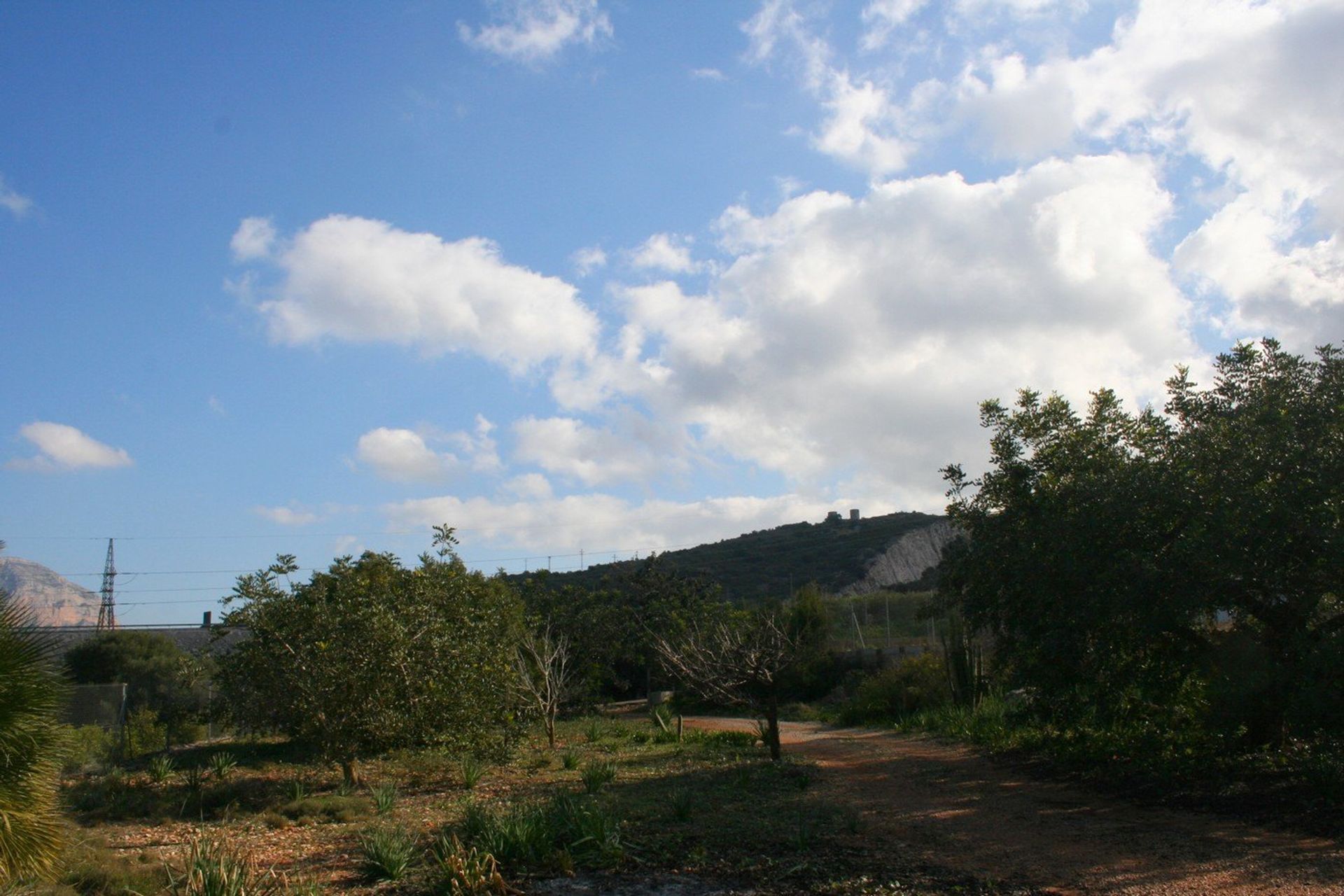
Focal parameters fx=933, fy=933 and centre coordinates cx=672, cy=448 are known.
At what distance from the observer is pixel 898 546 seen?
Result: 5584 cm

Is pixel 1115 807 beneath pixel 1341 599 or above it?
beneath

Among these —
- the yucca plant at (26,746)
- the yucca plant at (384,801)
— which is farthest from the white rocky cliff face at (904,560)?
the yucca plant at (26,746)

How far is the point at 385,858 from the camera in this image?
7.72 metres

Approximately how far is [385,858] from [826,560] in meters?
50.9

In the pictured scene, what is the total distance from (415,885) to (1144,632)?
8.13 m

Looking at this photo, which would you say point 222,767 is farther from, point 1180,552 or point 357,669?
point 1180,552

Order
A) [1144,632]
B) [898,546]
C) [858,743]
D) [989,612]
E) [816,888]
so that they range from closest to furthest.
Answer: [816,888] → [1144,632] → [989,612] → [858,743] → [898,546]

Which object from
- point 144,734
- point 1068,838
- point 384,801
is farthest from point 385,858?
point 144,734

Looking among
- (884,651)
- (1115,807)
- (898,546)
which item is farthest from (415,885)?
(898,546)

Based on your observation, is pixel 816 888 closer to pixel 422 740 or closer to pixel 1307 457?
pixel 1307 457

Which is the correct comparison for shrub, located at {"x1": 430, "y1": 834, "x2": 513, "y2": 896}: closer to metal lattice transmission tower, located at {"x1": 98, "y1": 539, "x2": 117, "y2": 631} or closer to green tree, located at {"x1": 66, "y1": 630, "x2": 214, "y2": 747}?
green tree, located at {"x1": 66, "y1": 630, "x2": 214, "y2": 747}

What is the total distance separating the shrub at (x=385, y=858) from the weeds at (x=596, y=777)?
439cm

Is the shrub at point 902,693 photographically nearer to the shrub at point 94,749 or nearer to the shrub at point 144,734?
the shrub at point 144,734

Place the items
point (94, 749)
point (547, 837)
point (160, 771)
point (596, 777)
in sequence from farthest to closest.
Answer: point (94, 749)
point (160, 771)
point (596, 777)
point (547, 837)
